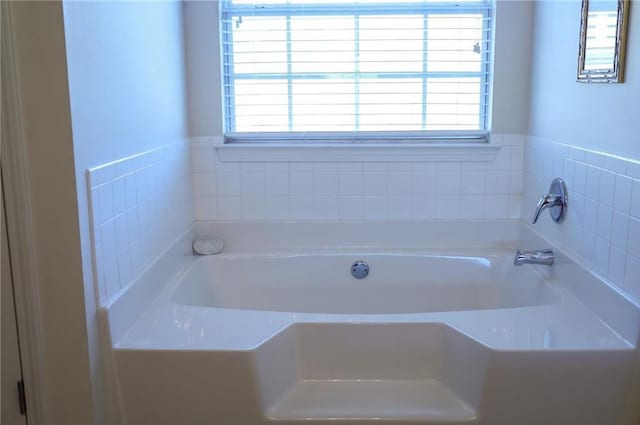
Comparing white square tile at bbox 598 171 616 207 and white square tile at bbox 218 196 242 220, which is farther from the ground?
white square tile at bbox 598 171 616 207

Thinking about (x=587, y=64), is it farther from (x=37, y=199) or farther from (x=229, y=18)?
(x=37, y=199)

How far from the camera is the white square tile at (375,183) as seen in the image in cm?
316

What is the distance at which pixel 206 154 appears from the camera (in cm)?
316

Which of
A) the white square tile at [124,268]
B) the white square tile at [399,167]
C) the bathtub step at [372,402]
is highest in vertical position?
the white square tile at [399,167]

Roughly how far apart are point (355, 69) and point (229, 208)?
927 mm

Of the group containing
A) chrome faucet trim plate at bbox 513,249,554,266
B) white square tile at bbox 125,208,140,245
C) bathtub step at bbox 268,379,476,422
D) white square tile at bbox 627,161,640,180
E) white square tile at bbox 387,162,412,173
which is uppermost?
white square tile at bbox 627,161,640,180

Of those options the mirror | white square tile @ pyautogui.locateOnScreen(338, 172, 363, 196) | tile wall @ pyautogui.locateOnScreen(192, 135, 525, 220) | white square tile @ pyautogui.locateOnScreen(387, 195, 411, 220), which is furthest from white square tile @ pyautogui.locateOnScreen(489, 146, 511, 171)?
the mirror

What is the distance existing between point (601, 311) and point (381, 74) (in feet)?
5.01

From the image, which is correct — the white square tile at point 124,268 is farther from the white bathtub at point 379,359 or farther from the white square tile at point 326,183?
the white square tile at point 326,183

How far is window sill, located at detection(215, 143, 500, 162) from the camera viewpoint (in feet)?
10.2

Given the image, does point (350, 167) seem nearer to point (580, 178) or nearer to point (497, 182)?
point (497, 182)

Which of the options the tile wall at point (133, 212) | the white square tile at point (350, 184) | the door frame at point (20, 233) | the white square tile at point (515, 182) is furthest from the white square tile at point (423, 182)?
the door frame at point (20, 233)

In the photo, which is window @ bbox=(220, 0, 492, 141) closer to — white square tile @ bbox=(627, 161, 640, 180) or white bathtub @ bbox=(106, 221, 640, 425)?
white bathtub @ bbox=(106, 221, 640, 425)

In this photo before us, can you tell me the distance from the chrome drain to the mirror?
126cm
